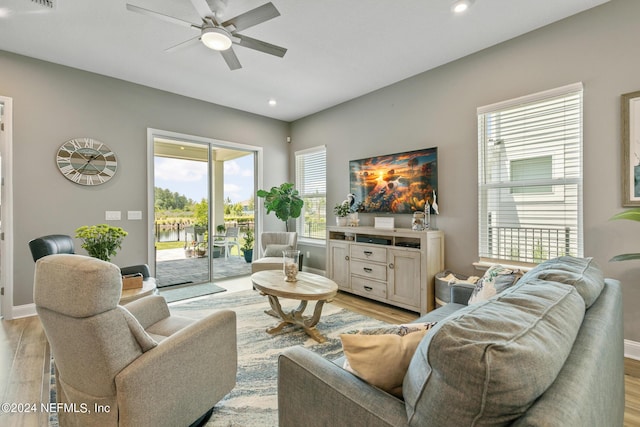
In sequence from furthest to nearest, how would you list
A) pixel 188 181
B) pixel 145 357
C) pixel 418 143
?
pixel 188 181 < pixel 418 143 < pixel 145 357

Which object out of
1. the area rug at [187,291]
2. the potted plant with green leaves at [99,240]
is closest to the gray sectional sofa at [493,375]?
the potted plant with green leaves at [99,240]

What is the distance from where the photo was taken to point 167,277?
455 centimetres

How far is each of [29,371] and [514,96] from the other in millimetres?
4916

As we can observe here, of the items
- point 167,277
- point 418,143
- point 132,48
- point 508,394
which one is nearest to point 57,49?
point 132,48

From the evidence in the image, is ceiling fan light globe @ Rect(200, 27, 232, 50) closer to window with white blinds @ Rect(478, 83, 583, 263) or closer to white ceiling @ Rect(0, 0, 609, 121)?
white ceiling @ Rect(0, 0, 609, 121)

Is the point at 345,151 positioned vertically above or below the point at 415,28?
below

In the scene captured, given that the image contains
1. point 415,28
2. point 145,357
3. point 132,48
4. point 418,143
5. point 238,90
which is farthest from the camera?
point 238,90

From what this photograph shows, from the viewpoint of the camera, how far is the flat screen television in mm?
3633

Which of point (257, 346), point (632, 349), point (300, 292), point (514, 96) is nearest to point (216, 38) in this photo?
point (300, 292)

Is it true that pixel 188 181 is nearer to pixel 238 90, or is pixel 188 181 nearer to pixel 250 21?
pixel 238 90

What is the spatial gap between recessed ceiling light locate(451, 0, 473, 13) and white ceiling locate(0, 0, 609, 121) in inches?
4.6

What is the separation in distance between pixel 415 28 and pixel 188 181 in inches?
152

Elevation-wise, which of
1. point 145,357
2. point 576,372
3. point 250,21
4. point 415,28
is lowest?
point 145,357

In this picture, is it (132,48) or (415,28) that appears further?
(132,48)
